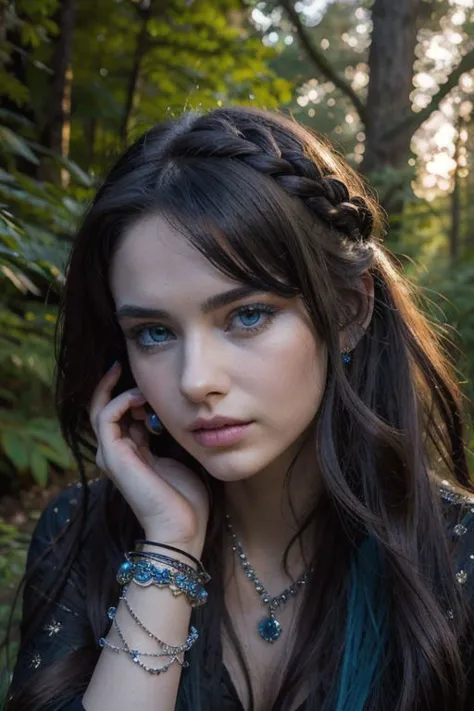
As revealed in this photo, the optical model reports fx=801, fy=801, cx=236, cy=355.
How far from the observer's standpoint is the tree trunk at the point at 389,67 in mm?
5523

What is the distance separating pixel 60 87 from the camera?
382cm

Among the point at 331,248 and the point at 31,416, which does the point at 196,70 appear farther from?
the point at 331,248

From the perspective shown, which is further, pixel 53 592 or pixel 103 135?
pixel 103 135

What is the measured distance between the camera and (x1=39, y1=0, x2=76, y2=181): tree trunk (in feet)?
12.5

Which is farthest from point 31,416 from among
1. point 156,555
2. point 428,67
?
point 428,67

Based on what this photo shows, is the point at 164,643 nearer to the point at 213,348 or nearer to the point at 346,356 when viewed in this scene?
the point at 213,348

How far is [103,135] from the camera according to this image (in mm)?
5176

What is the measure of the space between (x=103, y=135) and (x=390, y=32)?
2.16m

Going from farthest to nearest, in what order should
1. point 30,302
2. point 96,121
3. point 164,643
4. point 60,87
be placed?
point 96,121 < point 60,87 < point 30,302 < point 164,643

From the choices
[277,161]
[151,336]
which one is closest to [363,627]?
[151,336]

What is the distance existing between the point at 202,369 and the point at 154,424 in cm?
49

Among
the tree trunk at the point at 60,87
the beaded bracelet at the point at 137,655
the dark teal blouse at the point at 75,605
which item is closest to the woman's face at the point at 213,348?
the beaded bracelet at the point at 137,655

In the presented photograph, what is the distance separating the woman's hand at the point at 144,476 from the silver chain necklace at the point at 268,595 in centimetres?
20

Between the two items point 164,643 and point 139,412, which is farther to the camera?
point 139,412
